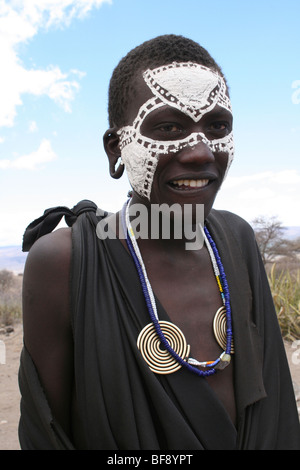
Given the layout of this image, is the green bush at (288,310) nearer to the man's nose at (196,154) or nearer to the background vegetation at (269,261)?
the background vegetation at (269,261)

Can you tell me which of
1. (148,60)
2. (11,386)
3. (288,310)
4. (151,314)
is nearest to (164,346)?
(151,314)

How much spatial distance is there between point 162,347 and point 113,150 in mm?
835

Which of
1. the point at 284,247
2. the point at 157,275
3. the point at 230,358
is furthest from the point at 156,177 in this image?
the point at 284,247

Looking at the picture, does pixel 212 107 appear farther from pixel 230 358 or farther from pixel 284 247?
pixel 284 247

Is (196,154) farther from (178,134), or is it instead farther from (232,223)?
(232,223)

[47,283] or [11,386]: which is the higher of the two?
[47,283]

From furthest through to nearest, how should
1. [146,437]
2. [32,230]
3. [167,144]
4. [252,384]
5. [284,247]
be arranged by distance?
[284,247] → [32,230] → [252,384] → [167,144] → [146,437]

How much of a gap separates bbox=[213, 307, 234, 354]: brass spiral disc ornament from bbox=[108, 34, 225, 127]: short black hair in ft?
2.84

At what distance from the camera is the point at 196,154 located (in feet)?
5.21

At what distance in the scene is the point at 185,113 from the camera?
63.4 inches

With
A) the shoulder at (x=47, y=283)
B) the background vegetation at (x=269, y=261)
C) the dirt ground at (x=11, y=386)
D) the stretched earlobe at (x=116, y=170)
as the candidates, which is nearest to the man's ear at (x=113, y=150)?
the stretched earlobe at (x=116, y=170)

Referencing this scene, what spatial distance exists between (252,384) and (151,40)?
1.44 meters

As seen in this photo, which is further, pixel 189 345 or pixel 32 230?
pixel 32 230

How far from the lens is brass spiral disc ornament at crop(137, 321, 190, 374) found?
159 cm
